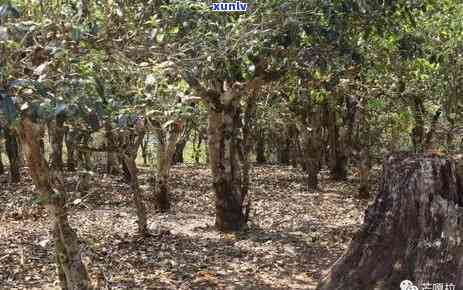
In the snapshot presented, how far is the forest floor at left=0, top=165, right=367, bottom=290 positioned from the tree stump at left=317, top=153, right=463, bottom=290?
8.99 ft

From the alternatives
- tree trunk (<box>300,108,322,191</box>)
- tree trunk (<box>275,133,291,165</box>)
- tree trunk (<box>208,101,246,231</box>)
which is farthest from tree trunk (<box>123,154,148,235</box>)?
tree trunk (<box>275,133,291,165</box>)

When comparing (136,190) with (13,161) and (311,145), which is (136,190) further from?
(13,161)

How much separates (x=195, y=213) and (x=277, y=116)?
6.57 metres

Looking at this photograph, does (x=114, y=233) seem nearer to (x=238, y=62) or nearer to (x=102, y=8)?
(x=238, y=62)

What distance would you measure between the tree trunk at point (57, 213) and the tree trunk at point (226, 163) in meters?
4.53

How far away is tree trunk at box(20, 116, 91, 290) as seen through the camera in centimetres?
578

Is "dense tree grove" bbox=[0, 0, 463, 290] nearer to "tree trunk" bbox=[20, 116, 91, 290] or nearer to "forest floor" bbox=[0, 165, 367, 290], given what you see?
"tree trunk" bbox=[20, 116, 91, 290]

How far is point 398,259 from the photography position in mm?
4969

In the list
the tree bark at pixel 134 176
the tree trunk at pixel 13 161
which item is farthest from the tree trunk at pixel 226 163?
the tree trunk at pixel 13 161

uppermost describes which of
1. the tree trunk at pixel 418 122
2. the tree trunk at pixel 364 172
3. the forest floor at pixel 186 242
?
the tree trunk at pixel 418 122

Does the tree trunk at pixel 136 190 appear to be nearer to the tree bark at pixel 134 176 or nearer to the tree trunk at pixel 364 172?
the tree bark at pixel 134 176

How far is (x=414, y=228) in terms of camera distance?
16.2 ft

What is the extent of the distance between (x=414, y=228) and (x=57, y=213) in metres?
3.53

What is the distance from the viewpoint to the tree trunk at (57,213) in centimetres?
578
